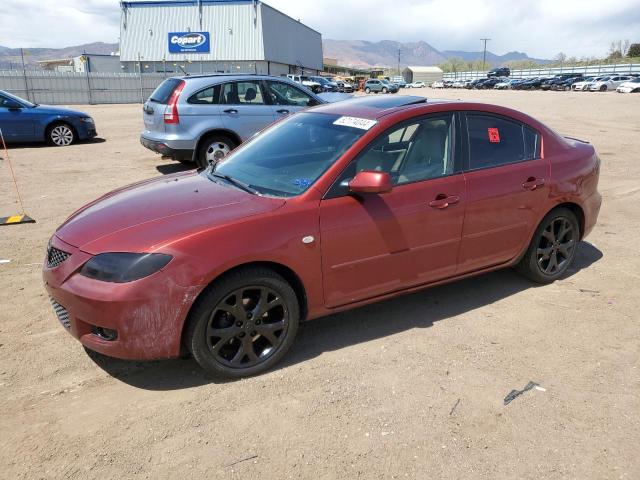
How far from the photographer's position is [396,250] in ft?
12.0

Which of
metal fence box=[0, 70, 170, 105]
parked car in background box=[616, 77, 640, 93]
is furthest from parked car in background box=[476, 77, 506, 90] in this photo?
metal fence box=[0, 70, 170, 105]

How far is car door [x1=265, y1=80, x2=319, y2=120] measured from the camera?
973cm

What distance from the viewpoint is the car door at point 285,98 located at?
9.73 metres

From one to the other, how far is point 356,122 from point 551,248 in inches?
84.6

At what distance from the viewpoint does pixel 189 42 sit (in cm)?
5481

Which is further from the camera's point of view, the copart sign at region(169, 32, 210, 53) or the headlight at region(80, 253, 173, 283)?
the copart sign at region(169, 32, 210, 53)

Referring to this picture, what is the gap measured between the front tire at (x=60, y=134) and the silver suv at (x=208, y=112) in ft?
15.6

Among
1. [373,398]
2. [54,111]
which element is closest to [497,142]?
[373,398]

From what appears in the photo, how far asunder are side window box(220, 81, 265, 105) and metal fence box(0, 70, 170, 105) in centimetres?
2751

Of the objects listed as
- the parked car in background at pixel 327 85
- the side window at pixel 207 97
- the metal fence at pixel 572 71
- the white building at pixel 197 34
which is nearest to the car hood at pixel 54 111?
the side window at pixel 207 97

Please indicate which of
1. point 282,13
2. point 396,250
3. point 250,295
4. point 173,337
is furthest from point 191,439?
point 282,13

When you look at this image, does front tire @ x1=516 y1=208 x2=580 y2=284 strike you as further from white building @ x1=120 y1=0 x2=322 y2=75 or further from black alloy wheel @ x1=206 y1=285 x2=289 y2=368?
white building @ x1=120 y1=0 x2=322 y2=75

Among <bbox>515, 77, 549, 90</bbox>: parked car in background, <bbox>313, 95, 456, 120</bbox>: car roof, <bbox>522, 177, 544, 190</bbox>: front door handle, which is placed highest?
<bbox>515, 77, 549, 90</bbox>: parked car in background

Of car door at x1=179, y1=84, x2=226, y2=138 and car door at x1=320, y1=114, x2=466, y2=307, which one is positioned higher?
car door at x1=179, y1=84, x2=226, y2=138
